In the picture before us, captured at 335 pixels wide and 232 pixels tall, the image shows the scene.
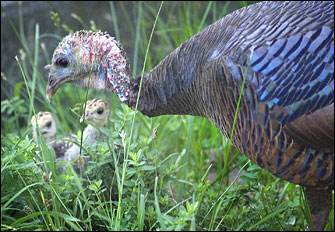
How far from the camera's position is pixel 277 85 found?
6.75 feet

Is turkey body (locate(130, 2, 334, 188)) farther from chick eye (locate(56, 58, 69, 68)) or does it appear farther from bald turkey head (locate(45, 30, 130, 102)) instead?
chick eye (locate(56, 58, 69, 68))

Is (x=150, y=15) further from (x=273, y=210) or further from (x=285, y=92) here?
(x=285, y=92)

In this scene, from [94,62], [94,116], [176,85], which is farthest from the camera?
[94,116]

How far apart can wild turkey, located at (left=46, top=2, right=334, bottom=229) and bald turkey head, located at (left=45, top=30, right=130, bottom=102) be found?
345 mm

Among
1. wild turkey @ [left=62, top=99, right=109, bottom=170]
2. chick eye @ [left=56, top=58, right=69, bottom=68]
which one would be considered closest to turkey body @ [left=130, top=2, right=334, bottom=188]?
chick eye @ [left=56, top=58, right=69, bottom=68]

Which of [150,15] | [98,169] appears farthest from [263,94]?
[150,15]

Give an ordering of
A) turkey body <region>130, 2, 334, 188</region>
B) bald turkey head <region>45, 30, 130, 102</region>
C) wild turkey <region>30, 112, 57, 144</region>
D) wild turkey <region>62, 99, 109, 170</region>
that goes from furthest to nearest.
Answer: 1. wild turkey <region>30, 112, 57, 144</region>
2. wild turkey <region>62, 99, 109, 170</region>
3. bald turkey head <region>45, 30, 130, 102</region>
4. turkey body <region>130, 2, 334, 188</region>

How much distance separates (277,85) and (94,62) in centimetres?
101

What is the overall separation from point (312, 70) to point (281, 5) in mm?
397

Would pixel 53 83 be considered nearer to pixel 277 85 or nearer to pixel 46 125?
pixel 46 125

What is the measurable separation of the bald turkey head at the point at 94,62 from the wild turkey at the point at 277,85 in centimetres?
35

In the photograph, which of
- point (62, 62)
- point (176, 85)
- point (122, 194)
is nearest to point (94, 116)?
point (62, 62)

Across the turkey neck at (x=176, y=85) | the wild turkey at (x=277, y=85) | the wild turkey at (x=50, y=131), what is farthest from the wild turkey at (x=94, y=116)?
the wild turkey at (x=277, y=85)

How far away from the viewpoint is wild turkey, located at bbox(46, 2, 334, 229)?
2033mm
